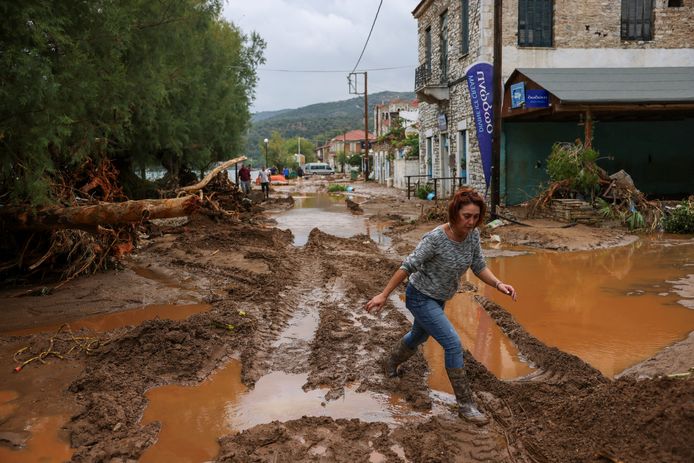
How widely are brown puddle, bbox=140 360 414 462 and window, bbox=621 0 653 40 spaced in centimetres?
1963

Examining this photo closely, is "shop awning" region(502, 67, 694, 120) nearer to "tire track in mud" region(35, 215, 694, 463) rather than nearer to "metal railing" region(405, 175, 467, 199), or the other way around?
"metal railing" region(405, 175, 467, 199)

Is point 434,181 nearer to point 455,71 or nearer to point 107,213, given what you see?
point 455,71

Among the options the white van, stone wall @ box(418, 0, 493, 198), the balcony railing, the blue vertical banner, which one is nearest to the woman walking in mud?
the blue vertical banner

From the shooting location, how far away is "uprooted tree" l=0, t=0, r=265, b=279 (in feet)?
18.6

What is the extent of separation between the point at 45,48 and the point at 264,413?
14.4 feet

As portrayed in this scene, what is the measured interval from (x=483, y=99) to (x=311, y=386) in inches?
613

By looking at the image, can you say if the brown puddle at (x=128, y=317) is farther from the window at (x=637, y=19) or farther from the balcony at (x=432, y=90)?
the window at (x=637, y=19)

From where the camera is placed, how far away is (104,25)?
7.02 metres

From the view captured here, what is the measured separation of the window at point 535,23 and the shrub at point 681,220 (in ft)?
25.9

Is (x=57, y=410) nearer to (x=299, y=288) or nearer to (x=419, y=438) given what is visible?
(x=419, y=438)

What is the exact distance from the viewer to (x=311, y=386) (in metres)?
5.05

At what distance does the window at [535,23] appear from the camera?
1962cm

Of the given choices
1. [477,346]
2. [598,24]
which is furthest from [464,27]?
[477,346]

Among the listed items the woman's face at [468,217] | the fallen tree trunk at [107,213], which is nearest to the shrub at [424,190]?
the fallen tree trunk at [107,213]
